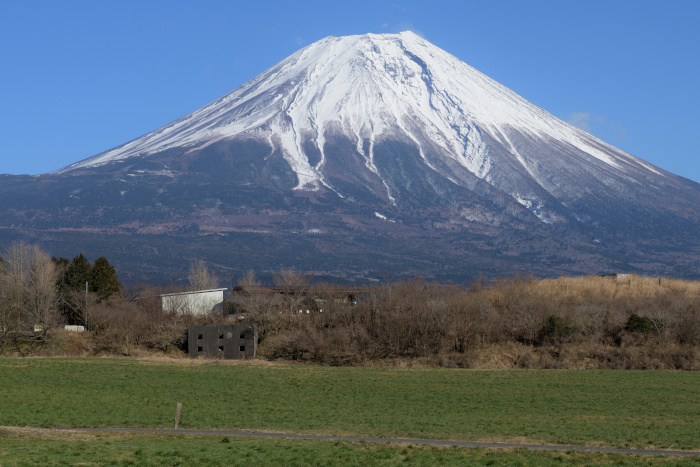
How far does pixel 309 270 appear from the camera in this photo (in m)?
155

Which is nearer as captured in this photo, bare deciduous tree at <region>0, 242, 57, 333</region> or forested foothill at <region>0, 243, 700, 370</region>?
forested foothill at <region>0, 243, 700, 370</region>

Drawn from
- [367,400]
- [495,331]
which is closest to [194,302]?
[495,331]

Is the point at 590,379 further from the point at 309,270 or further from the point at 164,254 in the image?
the point at 164,254

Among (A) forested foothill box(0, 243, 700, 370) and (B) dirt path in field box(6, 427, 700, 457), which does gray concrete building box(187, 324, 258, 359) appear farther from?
(B) dirt path in field box(6, 427, 700, 457)

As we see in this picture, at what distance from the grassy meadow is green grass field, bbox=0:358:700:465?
0.04 m

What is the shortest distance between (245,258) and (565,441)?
5574 inches

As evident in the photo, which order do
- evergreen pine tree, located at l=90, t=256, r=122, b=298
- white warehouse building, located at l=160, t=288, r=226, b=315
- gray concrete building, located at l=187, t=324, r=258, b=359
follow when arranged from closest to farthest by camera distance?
gray concrete building, located at l=187, t=324, r=258, b=359, white warehouse building, located at l=160, t=288, r=226, b=315, evergreen pine tree, located at l=90, t=256, r=122, b=298

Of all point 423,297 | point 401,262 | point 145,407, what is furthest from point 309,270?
point 145,407

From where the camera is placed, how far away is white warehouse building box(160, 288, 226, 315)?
209 feet

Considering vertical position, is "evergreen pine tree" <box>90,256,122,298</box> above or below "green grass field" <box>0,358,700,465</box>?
above

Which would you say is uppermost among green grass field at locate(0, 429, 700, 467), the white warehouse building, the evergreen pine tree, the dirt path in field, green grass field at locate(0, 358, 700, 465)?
the evergreen pine tree

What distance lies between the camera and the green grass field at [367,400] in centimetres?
2445

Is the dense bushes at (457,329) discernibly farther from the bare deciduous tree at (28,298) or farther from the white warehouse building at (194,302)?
the white warehouse building at (194,302)

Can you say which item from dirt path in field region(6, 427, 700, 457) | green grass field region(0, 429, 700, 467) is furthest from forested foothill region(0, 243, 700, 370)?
green grass field region(0, 429, 700, 467)
